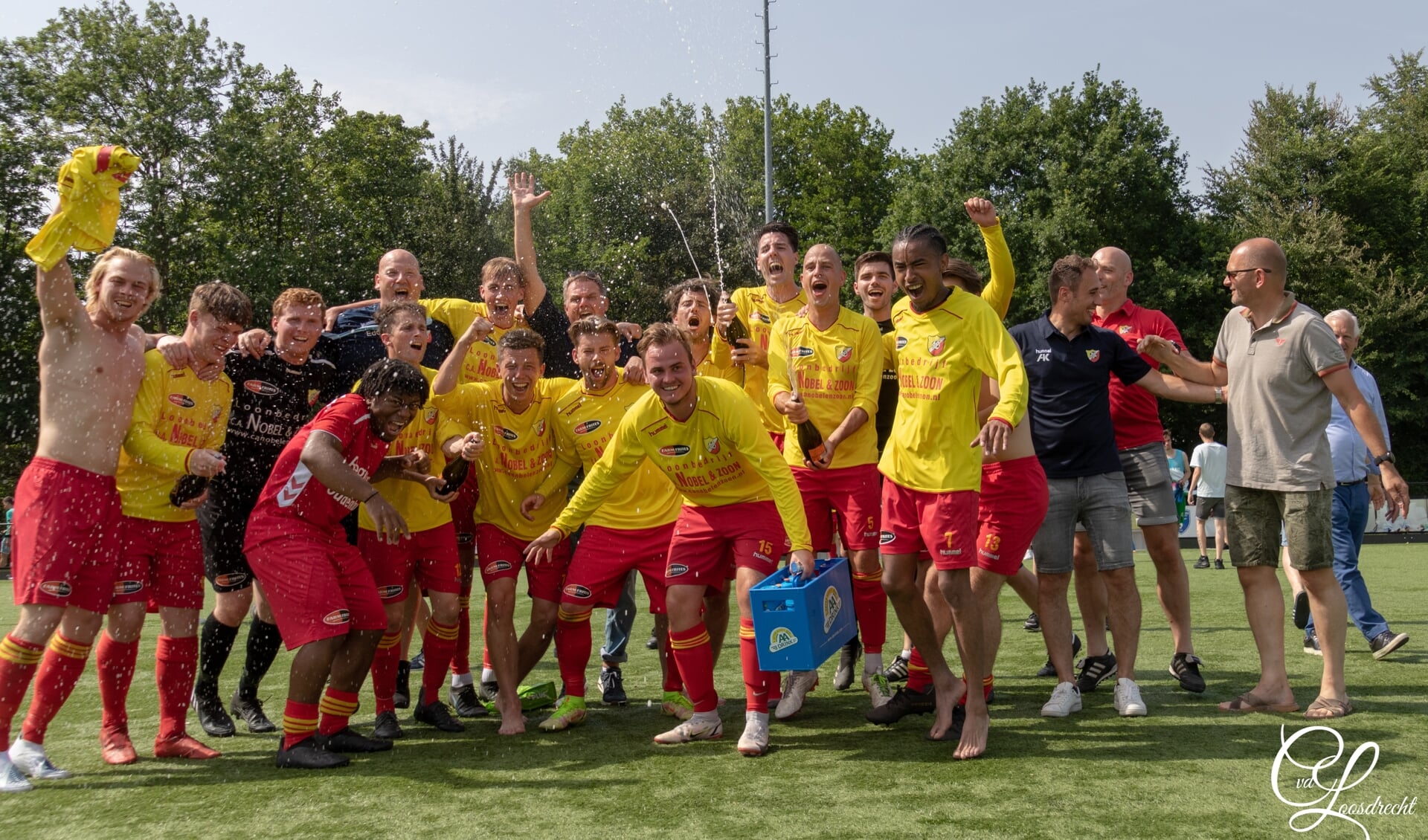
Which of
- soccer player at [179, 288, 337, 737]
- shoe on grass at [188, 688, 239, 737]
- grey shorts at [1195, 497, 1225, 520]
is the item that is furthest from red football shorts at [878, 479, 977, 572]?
grey shorts at [1195, 497, 1225, 520]

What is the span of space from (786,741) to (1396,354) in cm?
3549

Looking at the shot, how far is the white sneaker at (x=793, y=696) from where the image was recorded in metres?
5.60

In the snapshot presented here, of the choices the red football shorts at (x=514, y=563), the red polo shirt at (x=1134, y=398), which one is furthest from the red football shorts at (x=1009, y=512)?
the red football shorts at (x=514, y=563)

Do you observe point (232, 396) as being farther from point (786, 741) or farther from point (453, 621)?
point (786, 741)

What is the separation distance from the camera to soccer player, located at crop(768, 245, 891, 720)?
589cm

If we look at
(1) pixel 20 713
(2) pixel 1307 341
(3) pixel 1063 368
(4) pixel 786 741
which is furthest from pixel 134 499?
(2) pixel 1307 341

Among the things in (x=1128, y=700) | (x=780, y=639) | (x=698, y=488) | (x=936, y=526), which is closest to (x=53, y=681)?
(x=698, y=488)

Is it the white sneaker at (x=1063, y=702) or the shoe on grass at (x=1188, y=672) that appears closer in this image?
the white sneaker at (x=1063, y=702)

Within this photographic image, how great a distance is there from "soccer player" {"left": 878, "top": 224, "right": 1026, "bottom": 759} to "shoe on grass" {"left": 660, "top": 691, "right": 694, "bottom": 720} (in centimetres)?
131

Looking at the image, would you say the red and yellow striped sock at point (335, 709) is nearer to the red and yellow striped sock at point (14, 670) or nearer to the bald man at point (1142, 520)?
the red and yellow striped sock at point (14, 670)

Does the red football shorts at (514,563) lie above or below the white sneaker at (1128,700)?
above

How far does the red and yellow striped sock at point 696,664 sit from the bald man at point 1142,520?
87.1 inches

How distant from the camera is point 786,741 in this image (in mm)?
5133

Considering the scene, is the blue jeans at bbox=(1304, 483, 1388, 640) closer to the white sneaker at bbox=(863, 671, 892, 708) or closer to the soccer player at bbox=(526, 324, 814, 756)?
the white sneaker at bbox=(863, 671, 892, 708)
